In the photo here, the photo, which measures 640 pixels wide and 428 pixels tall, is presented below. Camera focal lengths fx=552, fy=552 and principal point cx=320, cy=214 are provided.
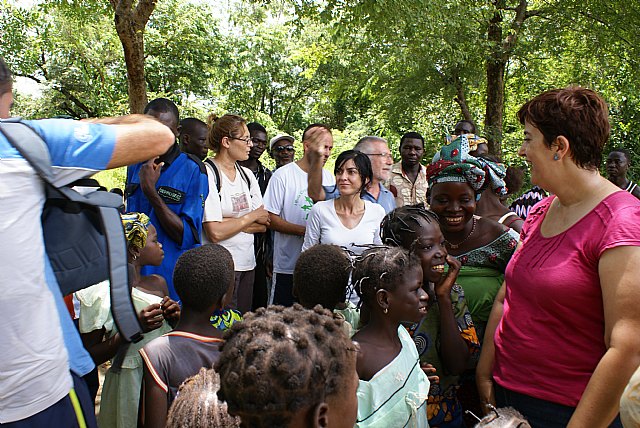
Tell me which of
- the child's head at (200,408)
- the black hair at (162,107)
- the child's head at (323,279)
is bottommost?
the child's head at (200,408)

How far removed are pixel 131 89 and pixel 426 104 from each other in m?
8.84

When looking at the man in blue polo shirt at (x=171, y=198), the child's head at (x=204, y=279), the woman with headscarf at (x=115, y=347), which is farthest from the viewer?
the man in blue polo shirt at (x=171, y=198)

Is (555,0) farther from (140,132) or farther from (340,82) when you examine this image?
(140,132)

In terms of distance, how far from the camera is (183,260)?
2635 millimetres

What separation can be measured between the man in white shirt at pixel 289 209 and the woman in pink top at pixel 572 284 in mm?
2395

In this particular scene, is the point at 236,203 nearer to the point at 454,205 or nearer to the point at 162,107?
the point at 162,107

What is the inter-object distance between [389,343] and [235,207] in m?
2.33

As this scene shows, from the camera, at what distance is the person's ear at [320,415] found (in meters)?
1.33

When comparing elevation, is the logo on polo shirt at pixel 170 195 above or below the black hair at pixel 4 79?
below

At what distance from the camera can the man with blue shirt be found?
1.50 metres

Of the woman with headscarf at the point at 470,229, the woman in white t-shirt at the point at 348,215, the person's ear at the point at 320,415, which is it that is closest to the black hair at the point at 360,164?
the woman in white t-shirt at the point at 348,215

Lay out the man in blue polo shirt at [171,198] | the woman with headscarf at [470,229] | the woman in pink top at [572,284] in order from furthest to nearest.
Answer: the man in blue polo shirt at [171,198], the woman with headscarf at [470,229], the woman in pink top at [572,284]

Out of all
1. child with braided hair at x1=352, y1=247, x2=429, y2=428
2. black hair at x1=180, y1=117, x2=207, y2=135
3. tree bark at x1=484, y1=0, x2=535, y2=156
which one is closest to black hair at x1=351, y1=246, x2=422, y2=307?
child with braided hair at x1=352, y1=247, x2=429, y2=428

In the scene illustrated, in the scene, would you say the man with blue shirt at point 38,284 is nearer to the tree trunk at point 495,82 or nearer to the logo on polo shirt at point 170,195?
the logo on polo shirt at point 170,195
